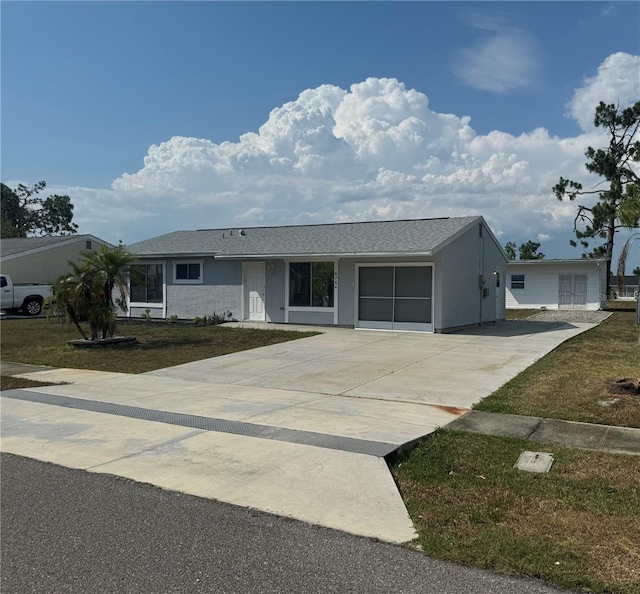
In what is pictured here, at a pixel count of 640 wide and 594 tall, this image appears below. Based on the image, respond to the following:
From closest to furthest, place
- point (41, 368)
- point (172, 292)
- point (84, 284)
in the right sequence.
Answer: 1. point (41, 368)
2. point (84, 284)
3. point (172, 292)

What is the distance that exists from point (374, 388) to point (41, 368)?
7360 mm

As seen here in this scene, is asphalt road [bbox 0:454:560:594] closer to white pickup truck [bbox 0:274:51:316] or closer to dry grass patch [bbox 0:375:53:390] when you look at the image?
dry grass patch [bbox 0:375:53:390]

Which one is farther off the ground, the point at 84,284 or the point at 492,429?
the point at 84,284

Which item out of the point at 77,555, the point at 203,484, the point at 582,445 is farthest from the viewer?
the point at 582,445

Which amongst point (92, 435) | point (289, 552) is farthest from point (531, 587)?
point (92, 435)

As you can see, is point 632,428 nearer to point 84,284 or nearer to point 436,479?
point 436,479

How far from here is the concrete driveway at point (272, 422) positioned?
4.80 m

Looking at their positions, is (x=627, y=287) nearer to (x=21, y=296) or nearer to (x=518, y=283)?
(x=518, y=283)

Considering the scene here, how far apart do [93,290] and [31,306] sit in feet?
46.4

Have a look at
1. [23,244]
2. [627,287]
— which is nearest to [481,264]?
[23,244]

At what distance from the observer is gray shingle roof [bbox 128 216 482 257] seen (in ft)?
60.1

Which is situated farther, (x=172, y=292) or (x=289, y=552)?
(x=172, y=292)

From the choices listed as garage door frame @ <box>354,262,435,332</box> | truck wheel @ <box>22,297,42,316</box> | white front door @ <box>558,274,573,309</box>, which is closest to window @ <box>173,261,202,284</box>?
garage door frame @ <box>354,262,435,332</box>

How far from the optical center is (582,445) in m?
5.93
